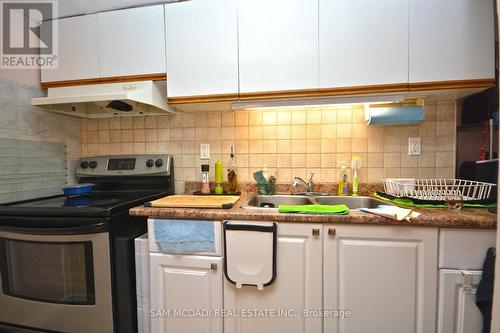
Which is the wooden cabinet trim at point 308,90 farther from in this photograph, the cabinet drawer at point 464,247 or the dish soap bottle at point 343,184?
the cabinet drawer at point 464,247

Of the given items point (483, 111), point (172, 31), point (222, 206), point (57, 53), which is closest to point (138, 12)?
point (172, 31)

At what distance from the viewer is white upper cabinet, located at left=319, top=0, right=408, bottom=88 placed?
1214 mm

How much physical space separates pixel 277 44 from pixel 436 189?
1.22m

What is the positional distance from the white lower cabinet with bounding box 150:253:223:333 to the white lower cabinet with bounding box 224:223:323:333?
Answer: 15 cm

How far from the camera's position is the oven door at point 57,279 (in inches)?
45.0

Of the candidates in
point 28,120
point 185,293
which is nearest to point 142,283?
point 185,293

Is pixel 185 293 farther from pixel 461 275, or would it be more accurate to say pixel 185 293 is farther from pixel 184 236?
pixel 461 275

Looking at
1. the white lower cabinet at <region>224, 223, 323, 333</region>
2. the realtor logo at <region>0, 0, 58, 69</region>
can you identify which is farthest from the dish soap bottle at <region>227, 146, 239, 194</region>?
the realtor logo at <region>0, 0, 58, 69</region>

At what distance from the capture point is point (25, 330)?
125 centimetres

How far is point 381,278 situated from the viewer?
41.3 inches

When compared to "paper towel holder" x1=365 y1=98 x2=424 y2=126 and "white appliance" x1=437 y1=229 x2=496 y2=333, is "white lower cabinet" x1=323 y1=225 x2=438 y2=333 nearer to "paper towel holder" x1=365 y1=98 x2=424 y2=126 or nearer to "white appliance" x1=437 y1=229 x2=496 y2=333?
"white appliance" x1=437 y1=229 x2=496 y2=333

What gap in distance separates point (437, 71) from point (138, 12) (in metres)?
1.75

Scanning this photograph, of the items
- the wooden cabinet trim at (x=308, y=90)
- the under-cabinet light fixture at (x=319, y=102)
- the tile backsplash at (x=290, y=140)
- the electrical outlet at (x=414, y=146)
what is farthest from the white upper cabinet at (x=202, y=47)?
the electrical outlet at (x=414, y=146)

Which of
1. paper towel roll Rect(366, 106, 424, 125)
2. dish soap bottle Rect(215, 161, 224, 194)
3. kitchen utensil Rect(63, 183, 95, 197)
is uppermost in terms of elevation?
paper towel roll Rect(366, 106, 424, 125)
